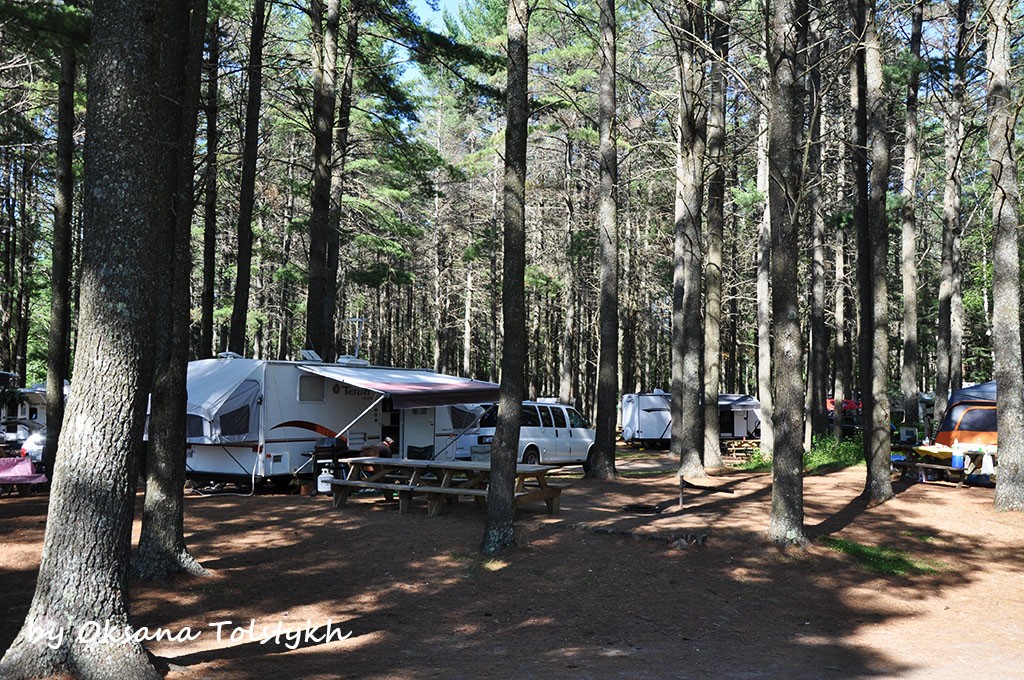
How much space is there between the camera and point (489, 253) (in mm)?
34344

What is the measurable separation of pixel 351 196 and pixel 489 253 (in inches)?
385

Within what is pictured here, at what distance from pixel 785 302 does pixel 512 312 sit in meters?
3.41

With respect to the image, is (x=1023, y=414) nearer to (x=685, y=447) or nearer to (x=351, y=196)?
(x=685, y=447)

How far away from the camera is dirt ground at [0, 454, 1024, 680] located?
19.9ft

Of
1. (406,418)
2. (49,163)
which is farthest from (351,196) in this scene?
(406,418)

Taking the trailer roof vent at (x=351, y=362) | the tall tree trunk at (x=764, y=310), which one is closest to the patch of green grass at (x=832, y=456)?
the tall tree trunk at (x=764, y=310)

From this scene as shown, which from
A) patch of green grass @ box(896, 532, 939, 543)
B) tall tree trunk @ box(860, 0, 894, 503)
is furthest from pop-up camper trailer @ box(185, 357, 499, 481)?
patch of green grass @ box(896, 532, 939, 543)

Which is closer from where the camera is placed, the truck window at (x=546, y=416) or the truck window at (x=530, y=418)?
the truck window at (x=530, y=418)

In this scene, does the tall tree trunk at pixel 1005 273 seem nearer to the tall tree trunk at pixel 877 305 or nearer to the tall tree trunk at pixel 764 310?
the tall tree trunk at pixel 877 305

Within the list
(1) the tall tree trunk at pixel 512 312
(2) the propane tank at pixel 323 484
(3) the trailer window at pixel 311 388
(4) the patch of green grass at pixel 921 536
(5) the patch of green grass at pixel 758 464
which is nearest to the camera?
(1) the tall tree trunk at pixel 512 312

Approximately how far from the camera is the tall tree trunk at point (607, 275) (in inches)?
587

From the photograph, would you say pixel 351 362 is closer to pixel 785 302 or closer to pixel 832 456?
pixel 785 302

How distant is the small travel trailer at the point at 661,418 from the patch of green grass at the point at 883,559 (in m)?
17.1

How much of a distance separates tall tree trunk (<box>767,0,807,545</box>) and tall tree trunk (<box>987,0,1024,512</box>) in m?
4.31
